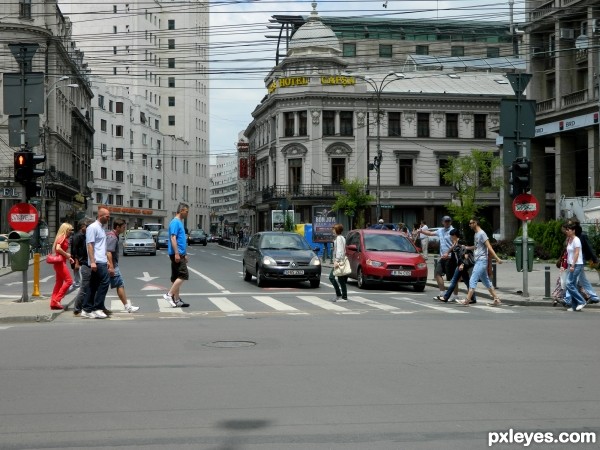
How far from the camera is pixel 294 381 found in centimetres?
856

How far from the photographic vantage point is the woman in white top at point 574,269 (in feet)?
55.8

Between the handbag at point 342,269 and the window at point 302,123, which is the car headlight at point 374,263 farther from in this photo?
the window at point 302,123

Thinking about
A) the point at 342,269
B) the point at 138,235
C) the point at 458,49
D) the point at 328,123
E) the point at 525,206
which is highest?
the point at 458,49

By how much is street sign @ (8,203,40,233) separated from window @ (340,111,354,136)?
53.3 meters

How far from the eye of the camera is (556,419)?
6.88 meters

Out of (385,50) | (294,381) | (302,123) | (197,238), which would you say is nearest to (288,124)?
(302,123)

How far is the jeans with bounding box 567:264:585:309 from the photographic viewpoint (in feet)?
55.7

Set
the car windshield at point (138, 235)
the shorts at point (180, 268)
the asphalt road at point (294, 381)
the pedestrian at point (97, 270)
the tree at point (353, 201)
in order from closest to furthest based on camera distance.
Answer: the asphalt road at point (294, 381) < the pedestrian at point (97, 270) < the shorts at point (180, 268) < the car windshield at point (138, 235) < the tree at point (353, 201)

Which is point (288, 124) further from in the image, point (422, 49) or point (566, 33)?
point (566, 33)

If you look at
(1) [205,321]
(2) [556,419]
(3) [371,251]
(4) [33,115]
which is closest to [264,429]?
(2) [556,419]

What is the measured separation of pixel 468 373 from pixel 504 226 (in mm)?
44837

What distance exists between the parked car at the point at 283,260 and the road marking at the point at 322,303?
90.4 inches

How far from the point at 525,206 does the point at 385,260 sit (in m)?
4.22

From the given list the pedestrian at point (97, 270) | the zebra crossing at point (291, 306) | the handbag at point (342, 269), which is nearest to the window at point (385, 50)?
the zebra crossing at point (291, 306)
